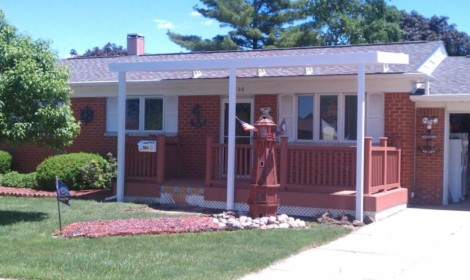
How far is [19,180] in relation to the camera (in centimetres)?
1858

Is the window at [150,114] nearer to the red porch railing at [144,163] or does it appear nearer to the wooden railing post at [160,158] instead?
the red porch railing at [144,163]

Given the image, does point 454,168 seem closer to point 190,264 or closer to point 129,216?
point 129,216

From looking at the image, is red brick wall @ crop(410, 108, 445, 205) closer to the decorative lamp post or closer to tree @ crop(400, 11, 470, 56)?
the decorative lamp post

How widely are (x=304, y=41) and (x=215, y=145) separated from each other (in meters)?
27.4

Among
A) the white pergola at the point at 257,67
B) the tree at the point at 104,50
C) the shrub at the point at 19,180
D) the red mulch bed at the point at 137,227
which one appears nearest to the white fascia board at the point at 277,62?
the white pergola at the point at 257,67

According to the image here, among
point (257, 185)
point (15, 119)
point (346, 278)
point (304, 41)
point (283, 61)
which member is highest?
point (304, 41)

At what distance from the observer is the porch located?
13.4 metres

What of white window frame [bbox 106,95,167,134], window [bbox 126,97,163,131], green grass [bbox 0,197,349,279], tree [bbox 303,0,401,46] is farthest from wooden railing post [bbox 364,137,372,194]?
tree [bbox 303,0,401,46]

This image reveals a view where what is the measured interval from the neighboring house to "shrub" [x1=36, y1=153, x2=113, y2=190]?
1.24 m

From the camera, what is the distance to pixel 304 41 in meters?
41.0

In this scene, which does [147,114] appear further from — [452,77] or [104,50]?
[104,50]

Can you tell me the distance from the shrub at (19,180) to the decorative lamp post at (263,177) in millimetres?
8112

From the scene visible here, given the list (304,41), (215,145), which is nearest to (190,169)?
(215,145)

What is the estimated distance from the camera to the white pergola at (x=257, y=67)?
12719mm
